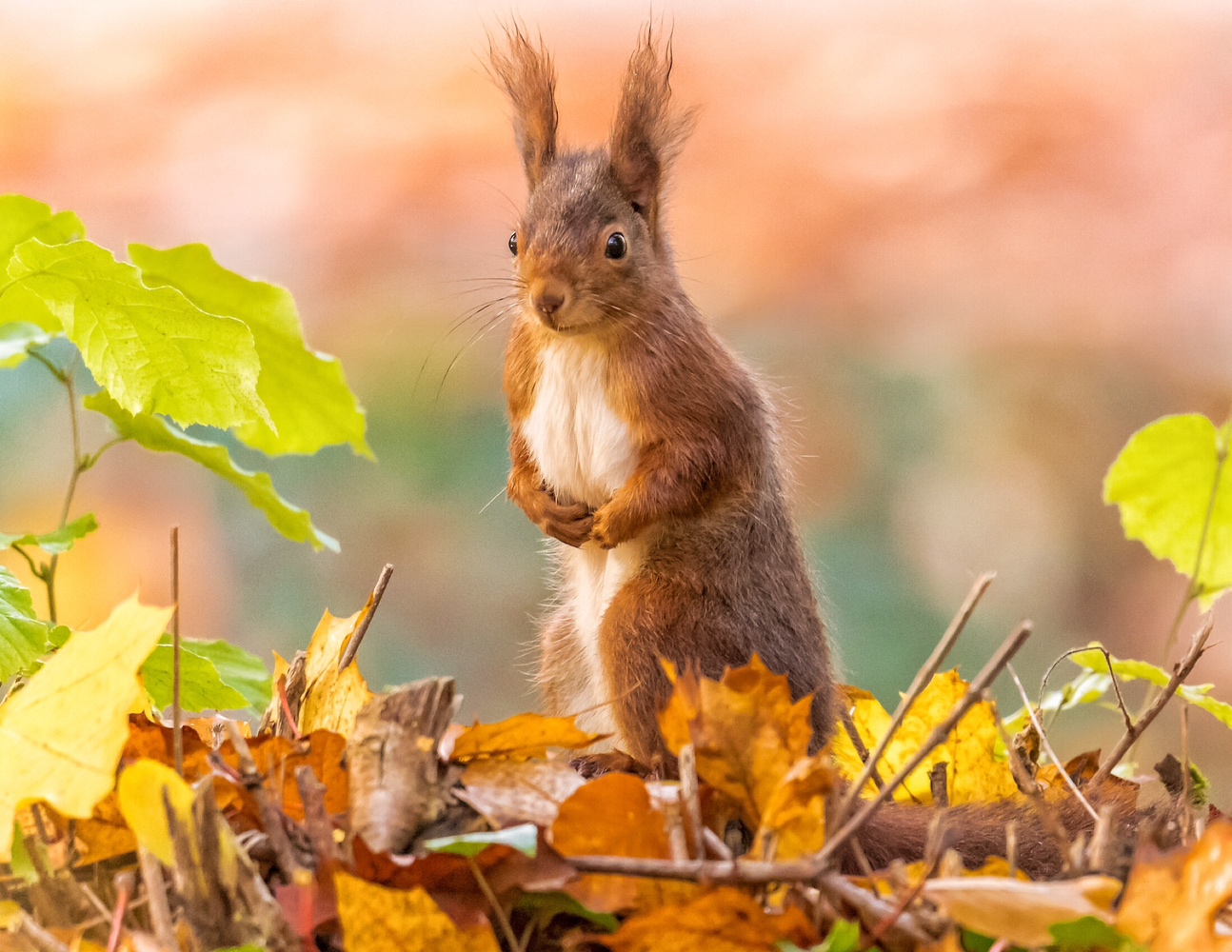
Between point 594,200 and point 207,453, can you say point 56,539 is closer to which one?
point 207,453

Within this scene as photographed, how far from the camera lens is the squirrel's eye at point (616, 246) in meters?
0.91

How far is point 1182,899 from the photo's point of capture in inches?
17.3

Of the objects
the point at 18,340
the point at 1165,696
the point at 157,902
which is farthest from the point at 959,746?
the point at 18,340

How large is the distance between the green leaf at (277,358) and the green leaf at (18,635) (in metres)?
0.20

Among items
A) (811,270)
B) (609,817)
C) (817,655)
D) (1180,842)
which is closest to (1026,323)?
(811,270)

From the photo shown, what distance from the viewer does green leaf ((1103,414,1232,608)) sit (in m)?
0.68

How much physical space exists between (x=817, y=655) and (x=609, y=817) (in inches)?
17.0

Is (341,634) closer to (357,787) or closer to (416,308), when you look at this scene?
(357,787)

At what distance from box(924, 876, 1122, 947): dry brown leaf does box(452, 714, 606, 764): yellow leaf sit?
0.20m

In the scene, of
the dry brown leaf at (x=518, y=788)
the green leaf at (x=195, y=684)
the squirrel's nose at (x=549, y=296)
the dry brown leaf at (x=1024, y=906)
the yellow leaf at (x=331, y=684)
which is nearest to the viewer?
the dry brown leaf at (x=1024, y=906)

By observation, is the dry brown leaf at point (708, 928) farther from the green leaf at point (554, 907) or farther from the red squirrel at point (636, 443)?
the red squirrel at point (636, 443)

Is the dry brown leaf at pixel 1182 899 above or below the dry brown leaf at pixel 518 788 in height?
above

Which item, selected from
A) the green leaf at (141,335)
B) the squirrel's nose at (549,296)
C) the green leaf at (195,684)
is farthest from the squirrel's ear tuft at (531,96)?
the green leaf at (195,684)

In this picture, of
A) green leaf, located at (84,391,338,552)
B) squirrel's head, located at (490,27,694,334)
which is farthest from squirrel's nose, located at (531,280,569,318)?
green leaf, located at (84,391,338,552)
